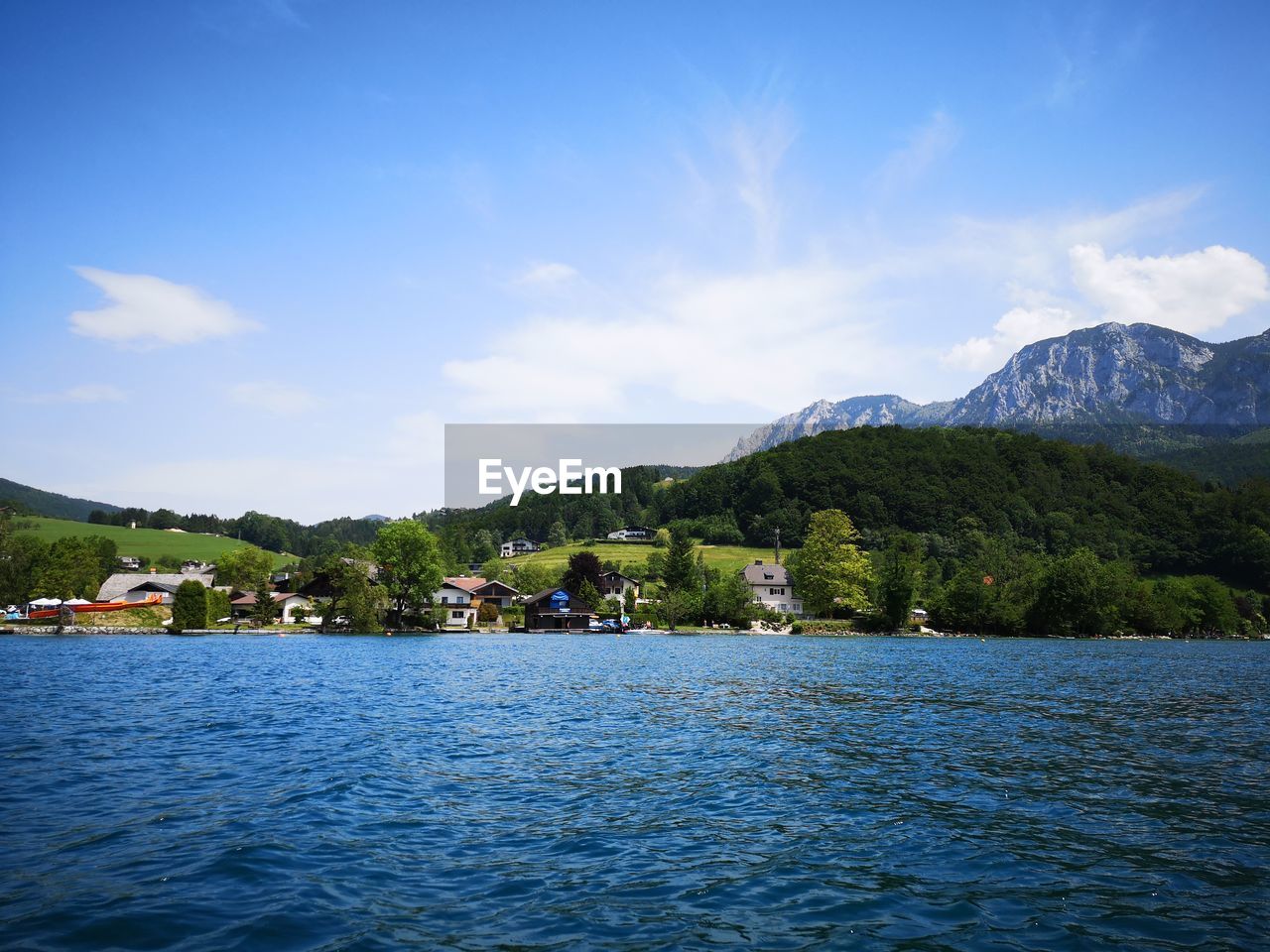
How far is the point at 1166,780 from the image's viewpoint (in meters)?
17.8

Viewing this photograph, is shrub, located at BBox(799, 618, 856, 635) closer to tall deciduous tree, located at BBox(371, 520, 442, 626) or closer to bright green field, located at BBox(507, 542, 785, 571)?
tall deciduous tree, located at BBox(371, 520, 442, 626)

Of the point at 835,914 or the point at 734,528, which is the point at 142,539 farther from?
the point at 835,914

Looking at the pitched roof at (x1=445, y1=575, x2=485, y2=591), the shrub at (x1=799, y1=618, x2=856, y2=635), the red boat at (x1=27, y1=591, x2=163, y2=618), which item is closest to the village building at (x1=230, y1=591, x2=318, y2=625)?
the red boat at (x1=27, y1=591, x2=163, y2=618)

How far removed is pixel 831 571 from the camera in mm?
111250

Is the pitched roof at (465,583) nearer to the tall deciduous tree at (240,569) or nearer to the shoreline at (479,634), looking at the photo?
the shoreline at (479,634)

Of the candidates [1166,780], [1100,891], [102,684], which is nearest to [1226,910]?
[1100,891]

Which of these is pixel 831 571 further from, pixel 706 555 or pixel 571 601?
pixel 706 555

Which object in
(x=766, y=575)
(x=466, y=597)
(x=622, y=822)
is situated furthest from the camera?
(x=766, y=575)

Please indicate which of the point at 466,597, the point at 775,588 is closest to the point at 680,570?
the point at 775,588

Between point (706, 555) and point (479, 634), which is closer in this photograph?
point (479, 634)

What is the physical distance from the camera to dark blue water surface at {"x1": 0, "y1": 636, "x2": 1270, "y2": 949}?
9289 millimetres

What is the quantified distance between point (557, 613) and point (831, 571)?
1583 inches

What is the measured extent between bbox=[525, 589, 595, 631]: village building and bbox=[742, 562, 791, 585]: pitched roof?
33.3 m

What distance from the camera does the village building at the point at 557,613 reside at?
112 meters
